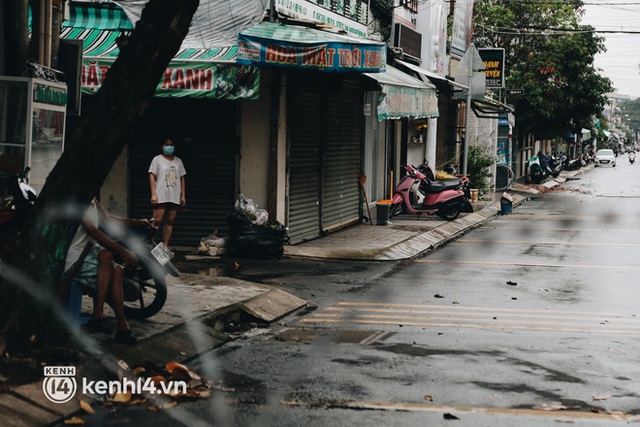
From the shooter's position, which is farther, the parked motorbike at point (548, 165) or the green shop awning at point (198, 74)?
the parked motorbike at point (548, 165)

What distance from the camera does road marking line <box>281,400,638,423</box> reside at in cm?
670

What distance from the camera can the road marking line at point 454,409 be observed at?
6.70 metres

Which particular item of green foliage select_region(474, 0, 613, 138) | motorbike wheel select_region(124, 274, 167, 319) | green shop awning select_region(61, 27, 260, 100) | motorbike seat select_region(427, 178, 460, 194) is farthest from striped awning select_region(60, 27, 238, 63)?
green foliage select_region(474, 0, 613, 138)

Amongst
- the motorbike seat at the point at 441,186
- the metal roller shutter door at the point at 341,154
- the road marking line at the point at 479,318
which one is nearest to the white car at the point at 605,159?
the motorbike seat at the point at 441,186

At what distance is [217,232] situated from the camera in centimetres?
1595

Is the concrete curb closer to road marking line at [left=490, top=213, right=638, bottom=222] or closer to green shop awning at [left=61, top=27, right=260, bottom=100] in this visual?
road marking line at [left=490, top=213, right=638, bottom=222]

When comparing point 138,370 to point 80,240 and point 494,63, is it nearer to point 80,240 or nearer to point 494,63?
point 80,240

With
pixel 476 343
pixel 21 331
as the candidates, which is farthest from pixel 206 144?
pixel 21 331

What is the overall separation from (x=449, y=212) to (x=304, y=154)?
710cm

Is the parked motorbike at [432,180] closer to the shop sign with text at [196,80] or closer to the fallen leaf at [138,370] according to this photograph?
the shop sign with text at [196,80]

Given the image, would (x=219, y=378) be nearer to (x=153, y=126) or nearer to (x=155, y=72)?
(x=155, y=72)

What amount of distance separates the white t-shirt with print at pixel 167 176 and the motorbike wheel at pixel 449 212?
33.8ft

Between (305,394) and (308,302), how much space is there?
4.75m

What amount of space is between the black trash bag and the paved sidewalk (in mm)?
470
